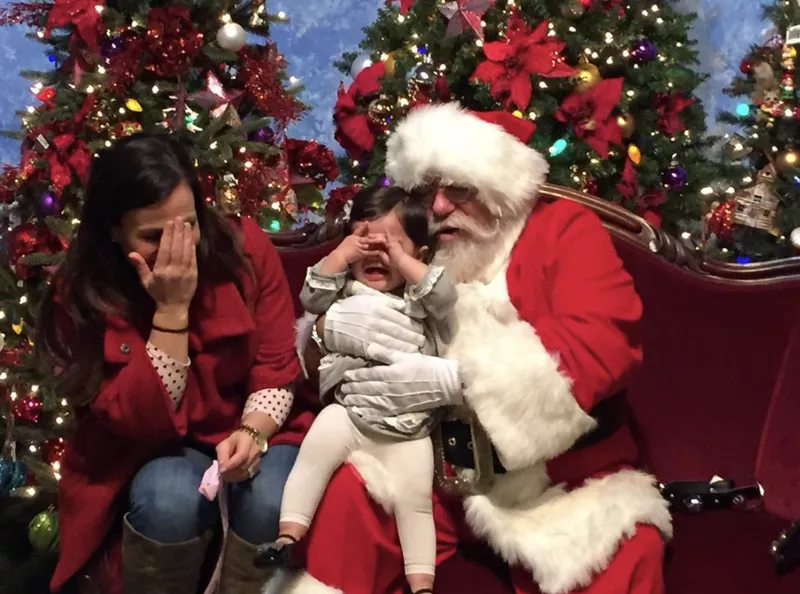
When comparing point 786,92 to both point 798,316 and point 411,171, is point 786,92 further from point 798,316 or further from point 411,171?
point 411,171

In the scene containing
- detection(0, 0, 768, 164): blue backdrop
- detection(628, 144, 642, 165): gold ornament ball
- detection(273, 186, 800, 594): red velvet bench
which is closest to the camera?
detection(273, 186, 800, 594): red velvet bench

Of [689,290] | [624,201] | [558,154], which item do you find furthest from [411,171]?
[624,201]

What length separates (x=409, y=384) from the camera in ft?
5.29

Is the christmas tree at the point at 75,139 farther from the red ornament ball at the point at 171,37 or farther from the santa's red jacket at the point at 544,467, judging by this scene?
the santa's red jacket at the point at 544,467

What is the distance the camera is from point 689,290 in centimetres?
197

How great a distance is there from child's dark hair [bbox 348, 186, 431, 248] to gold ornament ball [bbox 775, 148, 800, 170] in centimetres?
139

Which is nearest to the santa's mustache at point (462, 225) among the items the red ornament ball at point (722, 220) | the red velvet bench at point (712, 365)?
the red velvet bench at point (712, 365)

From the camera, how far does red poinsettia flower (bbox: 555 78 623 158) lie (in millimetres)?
2545

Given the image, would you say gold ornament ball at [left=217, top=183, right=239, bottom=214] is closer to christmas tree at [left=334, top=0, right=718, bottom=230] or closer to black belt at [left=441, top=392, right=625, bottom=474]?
christmas tree at [left=334, top=0, right=718, bottom=230]

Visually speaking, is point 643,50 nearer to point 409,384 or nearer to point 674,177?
point 674,177

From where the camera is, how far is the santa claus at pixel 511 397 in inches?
61.6

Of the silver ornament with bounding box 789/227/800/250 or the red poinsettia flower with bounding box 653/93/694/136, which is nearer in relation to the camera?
the silver ornament with bounding box 789/227/800/250

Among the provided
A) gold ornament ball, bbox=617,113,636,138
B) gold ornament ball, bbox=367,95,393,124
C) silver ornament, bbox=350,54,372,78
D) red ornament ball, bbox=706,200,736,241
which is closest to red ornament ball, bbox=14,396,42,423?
gold ornament ball, bbox=367,95,393,124

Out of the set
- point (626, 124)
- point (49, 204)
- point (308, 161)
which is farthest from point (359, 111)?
point (49, 204)
